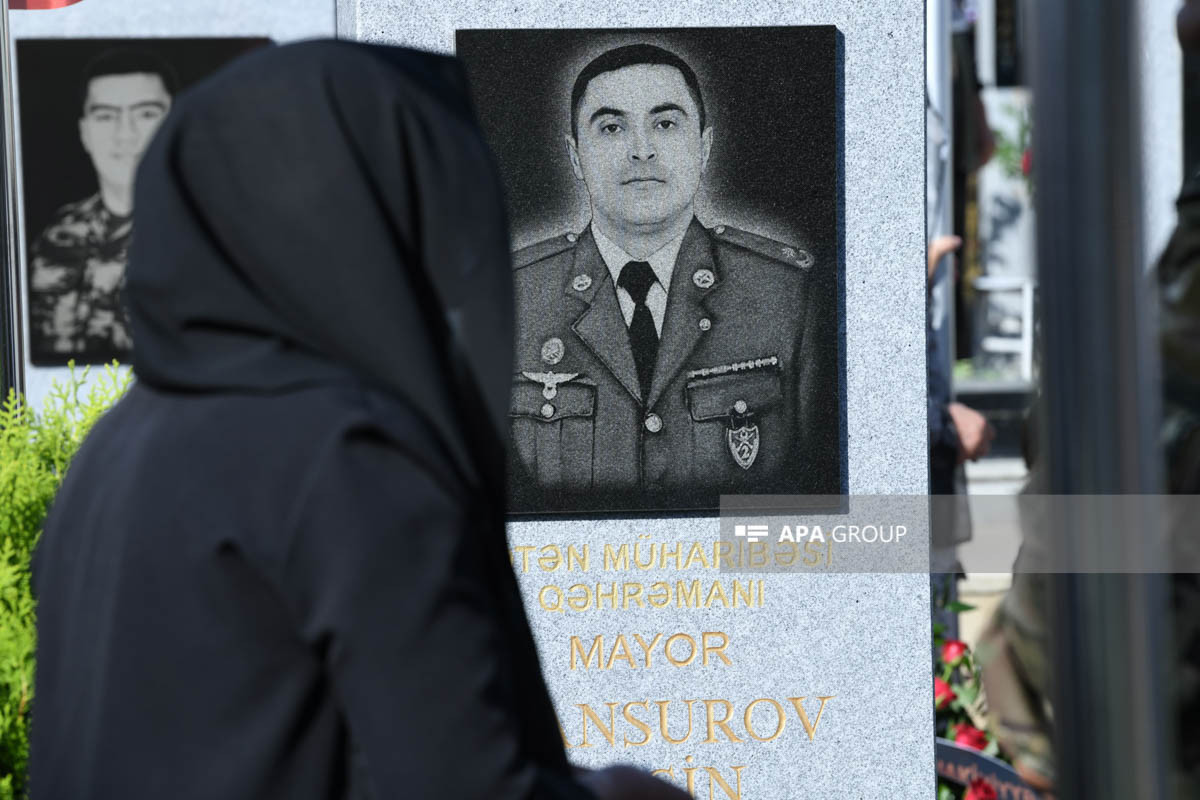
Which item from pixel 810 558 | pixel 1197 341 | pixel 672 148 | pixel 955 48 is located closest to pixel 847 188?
pixel 672 148

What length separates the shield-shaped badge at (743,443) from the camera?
13.8ft

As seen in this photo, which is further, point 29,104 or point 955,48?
point 955,48

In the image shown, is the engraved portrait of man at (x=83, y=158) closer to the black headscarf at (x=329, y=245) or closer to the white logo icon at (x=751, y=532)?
the white logo icon at (x=751, y=532)

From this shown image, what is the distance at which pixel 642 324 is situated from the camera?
4172 mm

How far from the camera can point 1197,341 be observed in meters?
1.34

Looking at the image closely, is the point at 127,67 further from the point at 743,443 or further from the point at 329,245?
the point at 329,245

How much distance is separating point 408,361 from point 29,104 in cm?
541

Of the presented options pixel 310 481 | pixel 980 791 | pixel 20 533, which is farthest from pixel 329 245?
pixel 980 791

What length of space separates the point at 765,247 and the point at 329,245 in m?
3.01

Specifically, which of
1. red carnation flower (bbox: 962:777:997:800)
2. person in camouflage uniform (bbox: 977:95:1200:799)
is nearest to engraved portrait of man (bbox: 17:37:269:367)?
red carnation flower (bbox: 962:777:997:800)

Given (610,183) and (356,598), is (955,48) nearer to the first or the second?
(610,183)

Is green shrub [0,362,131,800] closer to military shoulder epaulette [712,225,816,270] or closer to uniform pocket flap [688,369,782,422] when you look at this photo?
uniform pocket flap [688,369,782,422]

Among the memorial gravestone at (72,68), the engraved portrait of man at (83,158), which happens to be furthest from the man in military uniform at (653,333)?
the engraved portrait of man at (83,158)

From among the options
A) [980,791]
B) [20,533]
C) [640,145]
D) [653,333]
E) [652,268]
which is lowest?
[980,791]
